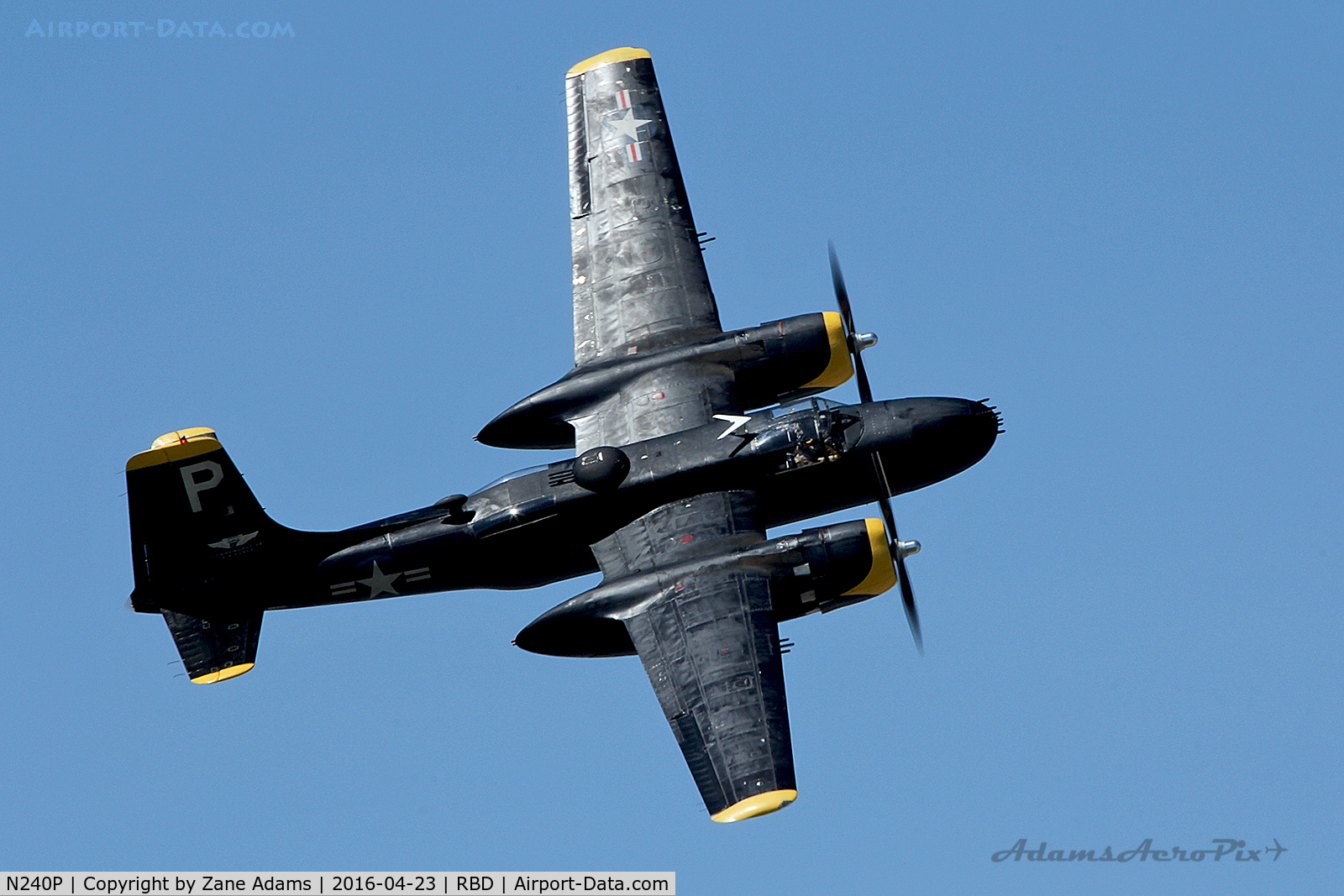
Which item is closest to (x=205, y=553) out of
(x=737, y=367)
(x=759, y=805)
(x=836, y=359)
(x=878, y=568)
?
(x=737, y=367)

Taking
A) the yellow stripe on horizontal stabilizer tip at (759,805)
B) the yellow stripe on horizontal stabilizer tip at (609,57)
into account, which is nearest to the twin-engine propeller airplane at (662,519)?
the yellow stripe on horizontal stabilizer tip at (759,805)

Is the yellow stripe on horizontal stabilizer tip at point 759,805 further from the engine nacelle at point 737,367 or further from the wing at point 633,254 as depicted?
the engine nacelle at point 737,367

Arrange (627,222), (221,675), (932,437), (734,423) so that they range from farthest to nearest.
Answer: (627,222), (932,437), (734,423), (221,675)

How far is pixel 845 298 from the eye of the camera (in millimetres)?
50750

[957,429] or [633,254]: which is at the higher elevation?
[633,254]

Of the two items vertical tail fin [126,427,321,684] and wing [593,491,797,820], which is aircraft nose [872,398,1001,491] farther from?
vertical tail fin [126,427,321,684]

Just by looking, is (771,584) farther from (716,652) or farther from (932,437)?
(932,437)

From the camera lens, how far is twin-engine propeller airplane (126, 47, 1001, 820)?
44281 millimetres

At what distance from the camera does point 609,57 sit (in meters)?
57.5

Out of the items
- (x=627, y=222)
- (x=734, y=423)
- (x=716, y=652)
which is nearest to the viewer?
(x=716, y=652)

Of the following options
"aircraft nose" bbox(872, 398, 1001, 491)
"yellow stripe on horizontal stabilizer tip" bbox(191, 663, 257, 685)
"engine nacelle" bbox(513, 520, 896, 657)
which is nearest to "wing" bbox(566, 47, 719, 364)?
"aircraft nose" bbox(872, 398, 1001, 491)

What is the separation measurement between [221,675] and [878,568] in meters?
17.0

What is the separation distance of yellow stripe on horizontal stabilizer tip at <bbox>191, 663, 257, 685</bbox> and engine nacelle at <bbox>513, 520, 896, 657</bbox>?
24.2ft

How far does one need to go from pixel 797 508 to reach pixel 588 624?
726 centimetres
